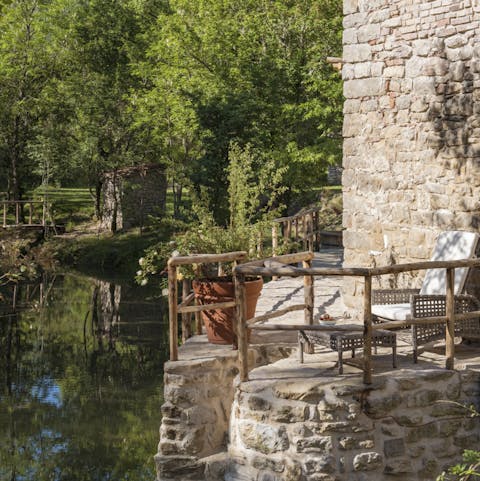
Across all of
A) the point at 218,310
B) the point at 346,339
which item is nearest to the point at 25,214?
the point at 218,310

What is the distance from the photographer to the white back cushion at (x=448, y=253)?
768 cm

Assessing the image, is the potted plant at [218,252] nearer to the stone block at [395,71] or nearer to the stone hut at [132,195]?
the stone block at [395,71]

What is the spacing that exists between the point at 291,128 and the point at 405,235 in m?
13.1

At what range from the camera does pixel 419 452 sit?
610cm

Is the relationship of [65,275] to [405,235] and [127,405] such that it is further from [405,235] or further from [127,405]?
[405,235]

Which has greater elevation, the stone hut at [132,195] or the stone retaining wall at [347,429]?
the stone hut at [132,195]

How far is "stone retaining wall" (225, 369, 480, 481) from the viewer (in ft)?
19.2

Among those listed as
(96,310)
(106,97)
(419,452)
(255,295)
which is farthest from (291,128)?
(419,452)

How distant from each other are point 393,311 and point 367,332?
4.61 feet

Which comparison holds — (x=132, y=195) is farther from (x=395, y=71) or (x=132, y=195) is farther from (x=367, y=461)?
(x=367, y=461)

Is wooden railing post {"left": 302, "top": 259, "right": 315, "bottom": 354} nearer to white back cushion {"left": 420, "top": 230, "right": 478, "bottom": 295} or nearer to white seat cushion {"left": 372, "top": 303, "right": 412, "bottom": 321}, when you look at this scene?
white seat cushion {"left": 372, "top": 303, "right": 412, "bottom": 321}

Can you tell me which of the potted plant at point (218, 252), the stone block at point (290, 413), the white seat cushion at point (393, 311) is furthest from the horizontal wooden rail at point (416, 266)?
the potted plant at point (218, 252)

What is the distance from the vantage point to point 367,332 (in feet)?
19.4

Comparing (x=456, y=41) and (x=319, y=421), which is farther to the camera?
(x=456, y=41)
